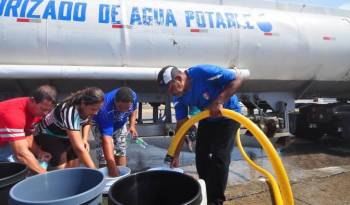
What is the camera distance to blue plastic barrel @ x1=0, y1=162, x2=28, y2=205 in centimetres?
165

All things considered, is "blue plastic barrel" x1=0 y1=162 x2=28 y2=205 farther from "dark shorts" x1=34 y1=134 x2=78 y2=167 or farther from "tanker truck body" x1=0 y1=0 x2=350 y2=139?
"tanker truck body" x1=0 y1=0 x2=350 y2=139

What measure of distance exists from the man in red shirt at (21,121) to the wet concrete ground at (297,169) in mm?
1139

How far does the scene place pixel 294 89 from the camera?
670 cm

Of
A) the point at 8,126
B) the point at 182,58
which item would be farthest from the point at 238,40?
the point at 8,126

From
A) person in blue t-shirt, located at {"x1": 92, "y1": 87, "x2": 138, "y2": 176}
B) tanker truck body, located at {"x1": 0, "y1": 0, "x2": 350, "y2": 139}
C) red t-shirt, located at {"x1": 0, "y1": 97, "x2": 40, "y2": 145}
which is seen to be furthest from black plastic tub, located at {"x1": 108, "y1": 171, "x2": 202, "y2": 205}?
tanker truck body, located at {"x1": 0, "y1": 0, "x2": 350, "y2": 139}

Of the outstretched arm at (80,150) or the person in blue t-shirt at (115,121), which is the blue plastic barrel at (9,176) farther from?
the person in blue t-shirt at (115,121)

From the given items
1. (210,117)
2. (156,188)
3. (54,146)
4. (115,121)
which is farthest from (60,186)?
(115,121)

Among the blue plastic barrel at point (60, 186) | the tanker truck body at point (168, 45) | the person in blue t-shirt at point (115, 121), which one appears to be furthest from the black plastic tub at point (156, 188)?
the tanker truck body at point (168, 45)

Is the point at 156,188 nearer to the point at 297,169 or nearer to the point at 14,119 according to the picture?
the point at 14,119

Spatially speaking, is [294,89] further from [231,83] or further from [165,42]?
[231,83]

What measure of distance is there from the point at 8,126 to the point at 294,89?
5249 mm

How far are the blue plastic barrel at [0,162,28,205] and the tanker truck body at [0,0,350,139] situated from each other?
2.84m

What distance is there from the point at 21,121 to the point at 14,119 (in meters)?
0.06

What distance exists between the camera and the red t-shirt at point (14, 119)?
2.88 metres
